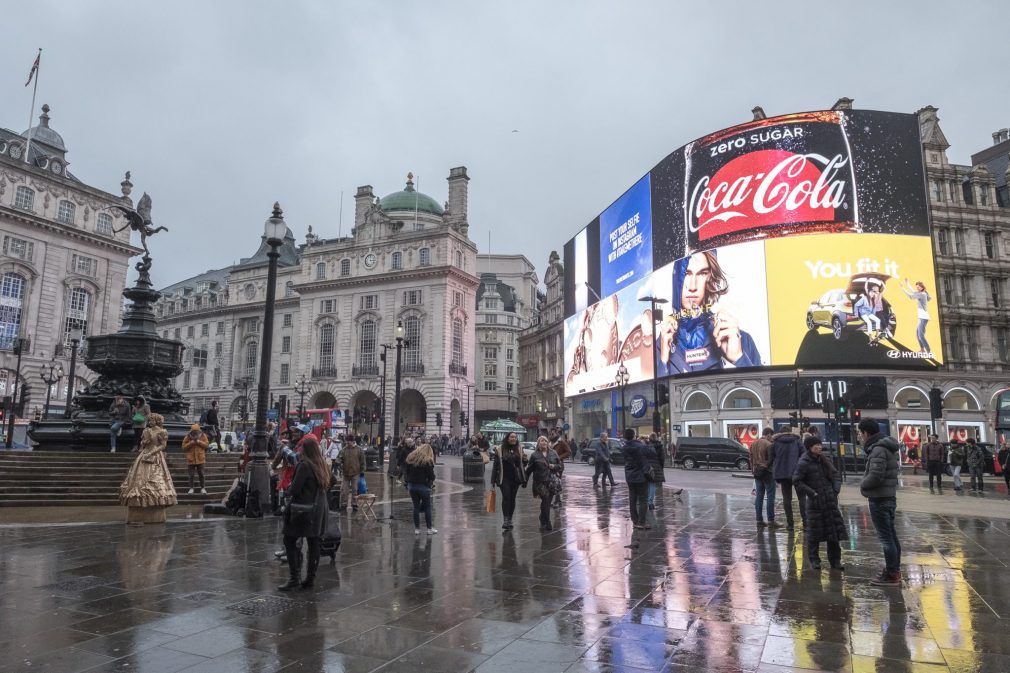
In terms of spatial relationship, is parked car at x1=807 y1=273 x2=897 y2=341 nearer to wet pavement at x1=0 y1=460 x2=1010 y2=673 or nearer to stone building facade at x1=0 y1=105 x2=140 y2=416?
wet pavement at x1=0 y1=460 x2=1010 y2=673

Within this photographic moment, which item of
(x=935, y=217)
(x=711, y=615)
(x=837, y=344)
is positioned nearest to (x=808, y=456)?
(x=711, y=615)

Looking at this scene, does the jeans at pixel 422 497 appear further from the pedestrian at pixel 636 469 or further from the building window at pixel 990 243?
the building window at pixel 990 243

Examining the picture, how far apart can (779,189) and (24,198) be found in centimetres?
5743

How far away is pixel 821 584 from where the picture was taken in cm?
698

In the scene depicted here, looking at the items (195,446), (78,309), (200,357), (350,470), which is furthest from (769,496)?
(200,357)

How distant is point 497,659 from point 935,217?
53019mm

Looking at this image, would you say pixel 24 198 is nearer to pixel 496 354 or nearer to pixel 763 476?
pixel 496 354

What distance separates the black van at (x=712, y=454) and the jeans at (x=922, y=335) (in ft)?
47.6

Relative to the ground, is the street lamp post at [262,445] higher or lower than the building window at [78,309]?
lower

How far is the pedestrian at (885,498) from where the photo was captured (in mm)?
7105

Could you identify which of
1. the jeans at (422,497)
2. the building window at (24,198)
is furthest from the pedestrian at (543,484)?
the building window at (24,198)

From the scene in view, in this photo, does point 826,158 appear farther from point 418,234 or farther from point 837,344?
point 418,234

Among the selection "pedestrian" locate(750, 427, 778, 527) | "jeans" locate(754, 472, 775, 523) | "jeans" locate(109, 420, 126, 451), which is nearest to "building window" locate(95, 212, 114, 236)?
"jeans" locate(109, 420, 126, 451)

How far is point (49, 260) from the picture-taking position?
51.5 metres
